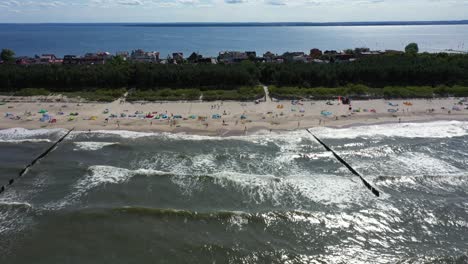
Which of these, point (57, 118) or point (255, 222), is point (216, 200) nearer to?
point (255, 222)

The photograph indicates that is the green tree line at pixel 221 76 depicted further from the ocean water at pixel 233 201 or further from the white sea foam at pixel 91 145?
the white sea foam at pixel 91 145

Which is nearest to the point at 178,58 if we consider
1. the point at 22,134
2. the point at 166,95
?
the point at 166,95

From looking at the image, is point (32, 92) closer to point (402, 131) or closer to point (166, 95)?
point (166, 95)

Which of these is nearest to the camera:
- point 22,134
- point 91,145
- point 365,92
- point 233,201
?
point 233,201

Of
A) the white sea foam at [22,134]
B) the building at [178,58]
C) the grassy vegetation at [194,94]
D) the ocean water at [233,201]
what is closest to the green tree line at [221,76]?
the grassy vegetation at [194,94]

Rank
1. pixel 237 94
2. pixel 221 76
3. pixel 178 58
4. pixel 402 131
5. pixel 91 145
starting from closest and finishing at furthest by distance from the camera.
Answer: pixel 91 145, pixel 402 131, pixel 237 94, pixel 221 76, pixel 178 58

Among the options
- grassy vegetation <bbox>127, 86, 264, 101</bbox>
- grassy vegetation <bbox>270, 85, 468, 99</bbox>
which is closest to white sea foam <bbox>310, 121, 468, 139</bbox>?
grassy vegetation <bbox>270, 85, 468, 99</bbox>

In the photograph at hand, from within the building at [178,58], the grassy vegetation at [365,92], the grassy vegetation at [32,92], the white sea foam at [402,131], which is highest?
the building at [178,58]

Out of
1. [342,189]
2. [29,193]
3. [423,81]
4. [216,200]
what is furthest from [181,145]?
[423,81]
